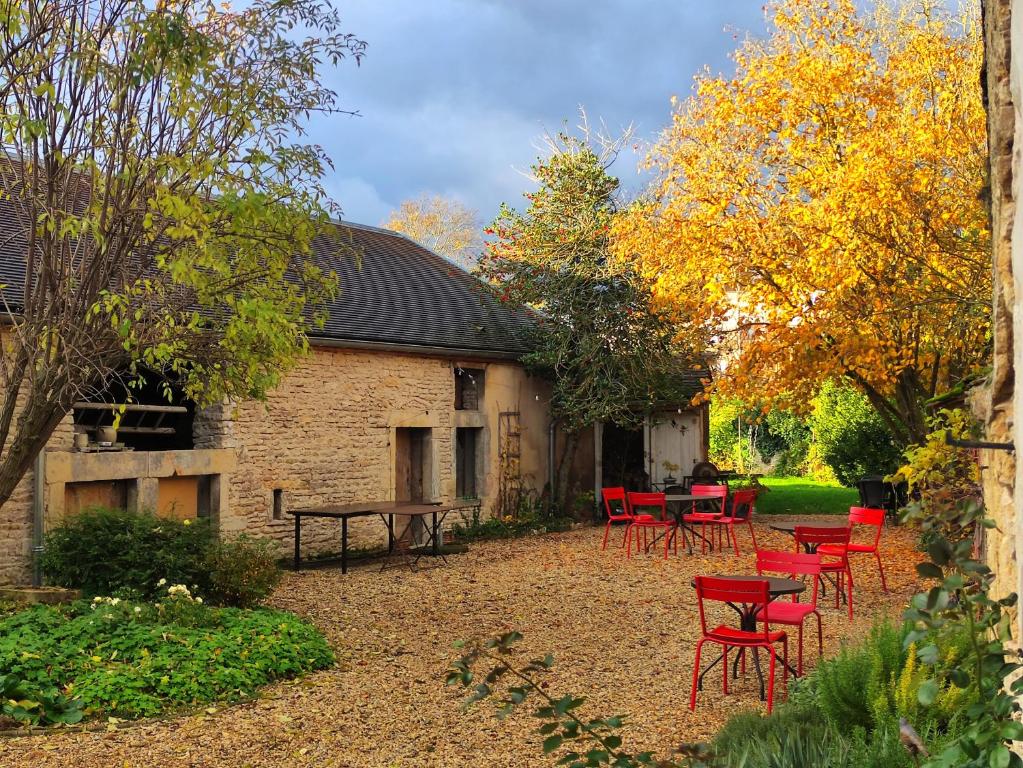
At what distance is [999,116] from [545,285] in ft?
44.0

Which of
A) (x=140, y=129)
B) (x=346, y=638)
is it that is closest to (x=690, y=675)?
(x=346, y=638)

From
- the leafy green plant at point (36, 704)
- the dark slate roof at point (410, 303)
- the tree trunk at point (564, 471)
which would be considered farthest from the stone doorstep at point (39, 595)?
the tree trunk at point (564, 471)

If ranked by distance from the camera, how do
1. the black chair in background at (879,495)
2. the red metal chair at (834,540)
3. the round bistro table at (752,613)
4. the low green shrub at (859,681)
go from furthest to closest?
the black chair in background at (879,495) → the red metal chair at (834,540) → the round bistro table at (752,613) → the low green shrub at (859,681)

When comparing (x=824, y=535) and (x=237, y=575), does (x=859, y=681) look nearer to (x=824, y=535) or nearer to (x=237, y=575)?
(x=824, y=535)

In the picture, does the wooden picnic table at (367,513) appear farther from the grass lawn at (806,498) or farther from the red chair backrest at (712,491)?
the grass lawn at (806,498)

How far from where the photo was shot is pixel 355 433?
44.7 feet

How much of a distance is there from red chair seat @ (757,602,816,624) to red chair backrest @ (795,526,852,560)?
257 centimetres

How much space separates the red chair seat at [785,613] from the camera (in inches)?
260

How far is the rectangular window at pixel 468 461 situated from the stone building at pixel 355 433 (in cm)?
2

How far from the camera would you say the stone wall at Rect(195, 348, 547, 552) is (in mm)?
12227

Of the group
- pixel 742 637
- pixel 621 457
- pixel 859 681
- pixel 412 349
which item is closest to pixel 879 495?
pixel 621 457

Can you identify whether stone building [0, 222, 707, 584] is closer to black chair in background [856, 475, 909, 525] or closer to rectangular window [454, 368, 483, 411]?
rectangular window [454, 368, 483, 411]

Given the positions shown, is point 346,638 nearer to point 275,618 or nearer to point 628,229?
point 275,618

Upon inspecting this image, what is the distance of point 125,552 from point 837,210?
8108 millimetres
